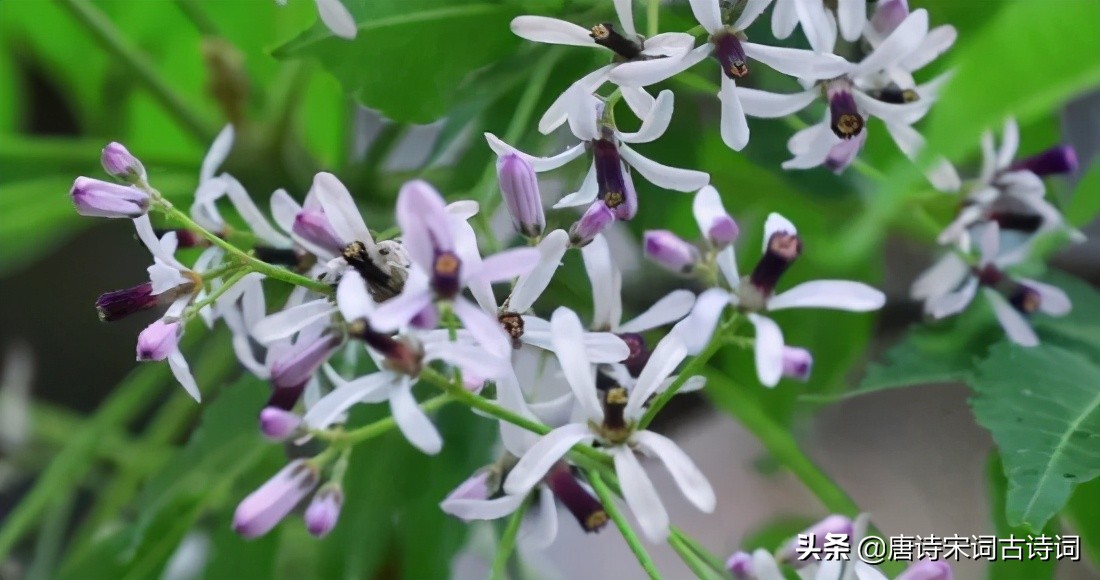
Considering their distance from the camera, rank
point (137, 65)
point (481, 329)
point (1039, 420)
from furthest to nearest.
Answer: point (137, 65), point (1039, 420), point (481, 329)

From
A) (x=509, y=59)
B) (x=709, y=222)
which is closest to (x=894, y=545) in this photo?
(x=709, y=222)

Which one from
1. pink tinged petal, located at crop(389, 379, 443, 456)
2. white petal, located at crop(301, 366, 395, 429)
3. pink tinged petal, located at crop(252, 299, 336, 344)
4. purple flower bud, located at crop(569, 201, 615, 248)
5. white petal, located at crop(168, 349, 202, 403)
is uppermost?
purple flower bud, located at crop(569, 201, 615, 248)

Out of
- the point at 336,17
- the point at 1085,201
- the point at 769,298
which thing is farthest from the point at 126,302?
the point at 1085,201

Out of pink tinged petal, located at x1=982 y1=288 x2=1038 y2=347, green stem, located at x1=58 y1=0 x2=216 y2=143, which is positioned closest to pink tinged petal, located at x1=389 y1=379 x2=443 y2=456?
pink tinged petal, located at x1=982 y1=288 x2=1038 y2=347

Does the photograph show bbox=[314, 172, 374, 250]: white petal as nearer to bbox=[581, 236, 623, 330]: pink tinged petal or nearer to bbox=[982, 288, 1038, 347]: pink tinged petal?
bbox=[581, 236, 623, 330]: pink tinged petal

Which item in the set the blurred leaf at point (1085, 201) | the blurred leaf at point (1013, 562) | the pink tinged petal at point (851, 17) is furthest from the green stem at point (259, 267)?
the blurred leaf at point (1085, 201)

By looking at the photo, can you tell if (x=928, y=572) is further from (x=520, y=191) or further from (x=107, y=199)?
(x=107, y=199)
